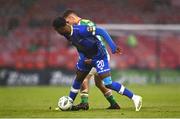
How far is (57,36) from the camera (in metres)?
27.6

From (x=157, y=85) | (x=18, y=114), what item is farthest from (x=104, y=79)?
(x=157, y=85)

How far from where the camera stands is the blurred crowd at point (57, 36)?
89.7ft

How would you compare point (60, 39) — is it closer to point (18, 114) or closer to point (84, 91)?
point (84, 91)

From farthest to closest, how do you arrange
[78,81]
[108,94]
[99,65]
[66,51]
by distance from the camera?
1. [66,51]
2. [108,94]
3. [78,81]
4. [99,65]

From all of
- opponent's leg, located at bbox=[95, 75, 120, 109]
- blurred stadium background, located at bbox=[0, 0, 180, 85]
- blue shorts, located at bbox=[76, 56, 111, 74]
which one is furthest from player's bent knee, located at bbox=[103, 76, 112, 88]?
blurred stadium background, located at bbox=[0, 0, 180, 85]

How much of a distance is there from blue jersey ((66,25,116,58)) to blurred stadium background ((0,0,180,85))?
13.4 m

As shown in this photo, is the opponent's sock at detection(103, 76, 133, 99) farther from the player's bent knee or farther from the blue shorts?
the blue shorts

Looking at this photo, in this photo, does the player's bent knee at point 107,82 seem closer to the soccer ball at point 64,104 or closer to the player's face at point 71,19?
the soccer ball at point 64,104

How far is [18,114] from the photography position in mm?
12586

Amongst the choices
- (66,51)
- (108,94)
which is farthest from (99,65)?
(66,51)

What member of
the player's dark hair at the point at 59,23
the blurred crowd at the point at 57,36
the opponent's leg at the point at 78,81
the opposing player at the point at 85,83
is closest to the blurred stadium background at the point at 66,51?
the blurred crowd at the point at 57,36

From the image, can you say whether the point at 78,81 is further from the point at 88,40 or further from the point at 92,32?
the point at 92,32

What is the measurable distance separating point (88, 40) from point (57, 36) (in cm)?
1430

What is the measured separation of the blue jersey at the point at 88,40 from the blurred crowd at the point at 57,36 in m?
13.5
